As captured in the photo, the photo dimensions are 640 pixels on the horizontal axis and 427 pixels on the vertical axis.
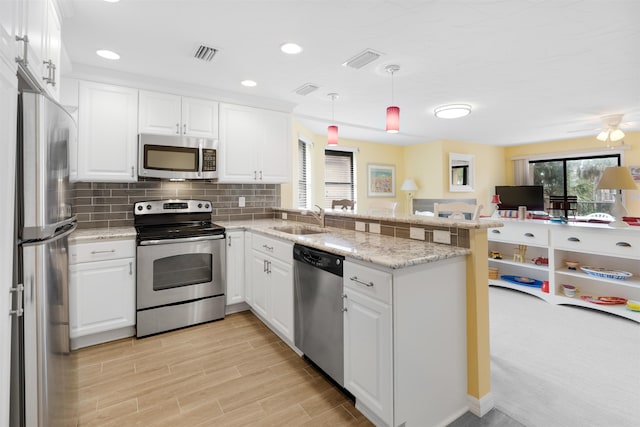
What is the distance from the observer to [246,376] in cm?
207

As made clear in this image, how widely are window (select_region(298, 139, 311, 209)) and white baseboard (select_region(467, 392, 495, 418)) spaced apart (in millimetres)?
3762

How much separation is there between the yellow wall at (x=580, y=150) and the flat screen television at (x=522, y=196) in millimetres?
655

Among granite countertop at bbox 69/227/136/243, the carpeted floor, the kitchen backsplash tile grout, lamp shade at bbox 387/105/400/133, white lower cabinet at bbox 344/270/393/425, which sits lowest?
the carpeted floor

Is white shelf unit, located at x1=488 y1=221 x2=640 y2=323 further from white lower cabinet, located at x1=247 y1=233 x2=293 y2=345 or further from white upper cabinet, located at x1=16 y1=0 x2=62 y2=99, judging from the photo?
white upper cabinet, located at x1=16 y1=0 x2=62 y2=99

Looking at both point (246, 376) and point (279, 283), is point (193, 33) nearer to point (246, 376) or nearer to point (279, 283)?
point (279, 283)

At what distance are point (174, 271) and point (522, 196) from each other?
23.3 ft

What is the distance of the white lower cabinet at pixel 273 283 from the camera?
233 centimetres

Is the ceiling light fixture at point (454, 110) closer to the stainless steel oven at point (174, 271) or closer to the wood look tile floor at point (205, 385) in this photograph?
the stainless steel oven at point (174, 271)

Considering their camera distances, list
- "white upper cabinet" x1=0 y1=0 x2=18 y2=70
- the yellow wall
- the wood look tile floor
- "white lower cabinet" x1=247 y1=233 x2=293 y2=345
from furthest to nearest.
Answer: the yellow wall
"white lower cabinet" x1=247 y1=233 x2=293 y2=345
the wood look tile floor
"white upper cabinet" x1=0 y1=0 x2=18 y2=70

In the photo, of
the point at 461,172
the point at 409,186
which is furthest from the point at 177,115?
the point at 461,172

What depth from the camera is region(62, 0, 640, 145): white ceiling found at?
196cm

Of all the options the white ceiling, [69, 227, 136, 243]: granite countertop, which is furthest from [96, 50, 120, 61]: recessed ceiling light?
[69, 227, 136, 243]: granite countertop

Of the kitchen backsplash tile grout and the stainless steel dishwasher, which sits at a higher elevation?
the kitchen backsplash tile grout

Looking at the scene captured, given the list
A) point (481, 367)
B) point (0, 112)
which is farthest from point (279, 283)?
point (0, 112)
